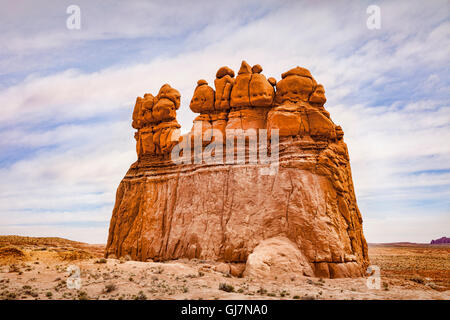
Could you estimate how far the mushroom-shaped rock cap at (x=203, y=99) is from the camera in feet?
90.3

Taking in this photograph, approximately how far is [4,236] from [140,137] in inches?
1058

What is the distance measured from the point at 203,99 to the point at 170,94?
3.84 metres

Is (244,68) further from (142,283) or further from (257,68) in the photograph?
(142,283)

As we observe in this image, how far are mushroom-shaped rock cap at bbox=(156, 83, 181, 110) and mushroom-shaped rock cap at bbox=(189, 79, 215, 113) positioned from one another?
8.88ft

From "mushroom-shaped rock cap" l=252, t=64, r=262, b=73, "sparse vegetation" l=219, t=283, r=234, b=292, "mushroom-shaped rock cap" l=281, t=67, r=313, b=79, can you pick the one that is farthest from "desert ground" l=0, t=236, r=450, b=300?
"mushroom-shaped rock cap" l=252, t=64, r=262, b=73

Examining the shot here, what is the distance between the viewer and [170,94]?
30281 millimetres

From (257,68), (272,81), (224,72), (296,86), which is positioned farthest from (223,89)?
(296,86)

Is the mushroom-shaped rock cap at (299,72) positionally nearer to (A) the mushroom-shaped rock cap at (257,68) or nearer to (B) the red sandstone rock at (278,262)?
(A) the mushroom-shaped rock cap at (257,68)

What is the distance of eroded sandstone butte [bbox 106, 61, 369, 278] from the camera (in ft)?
68.4

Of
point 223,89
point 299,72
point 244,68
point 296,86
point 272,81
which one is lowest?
point 296,86

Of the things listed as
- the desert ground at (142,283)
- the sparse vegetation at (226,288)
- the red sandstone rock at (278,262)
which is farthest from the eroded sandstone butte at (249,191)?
the sparse vegetation at (226,288)

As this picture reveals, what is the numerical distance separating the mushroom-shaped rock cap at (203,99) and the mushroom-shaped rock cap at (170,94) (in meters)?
2.71
